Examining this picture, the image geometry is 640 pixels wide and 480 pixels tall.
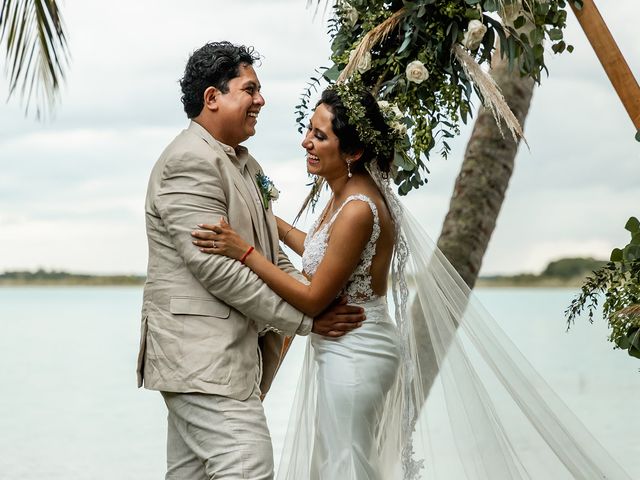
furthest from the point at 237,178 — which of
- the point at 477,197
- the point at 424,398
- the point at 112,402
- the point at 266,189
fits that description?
the point at 112,402

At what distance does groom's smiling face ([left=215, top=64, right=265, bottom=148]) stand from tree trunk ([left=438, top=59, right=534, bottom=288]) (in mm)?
2412

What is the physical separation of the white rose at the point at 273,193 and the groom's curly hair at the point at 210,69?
39 centimetres

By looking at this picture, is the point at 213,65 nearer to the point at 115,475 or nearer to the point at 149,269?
the point at 149,269

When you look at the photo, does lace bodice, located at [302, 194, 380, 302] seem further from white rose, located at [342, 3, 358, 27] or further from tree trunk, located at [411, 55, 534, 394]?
tree trunk, located at [411, 55, 534, 394]

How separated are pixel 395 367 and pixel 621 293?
1.15 m

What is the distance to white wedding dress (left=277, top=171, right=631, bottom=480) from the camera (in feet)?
13.2

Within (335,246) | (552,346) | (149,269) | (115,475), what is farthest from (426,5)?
(552,346)

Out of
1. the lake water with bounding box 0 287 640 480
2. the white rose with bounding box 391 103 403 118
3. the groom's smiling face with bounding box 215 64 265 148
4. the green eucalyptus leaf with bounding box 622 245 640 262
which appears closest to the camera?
the groom's smiling face with bounding box 215 64 265 148

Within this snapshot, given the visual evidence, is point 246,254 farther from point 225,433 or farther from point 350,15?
point 350,15

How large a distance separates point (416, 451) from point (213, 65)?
1603mm

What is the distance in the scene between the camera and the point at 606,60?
15.0ft

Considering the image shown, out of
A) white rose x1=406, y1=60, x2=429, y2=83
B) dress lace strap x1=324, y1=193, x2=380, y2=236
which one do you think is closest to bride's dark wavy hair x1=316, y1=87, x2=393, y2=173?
dress lace strap x1=324, y1=193, x2=380, y2=236

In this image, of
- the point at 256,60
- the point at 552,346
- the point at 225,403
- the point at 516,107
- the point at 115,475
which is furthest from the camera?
the point at 552,346

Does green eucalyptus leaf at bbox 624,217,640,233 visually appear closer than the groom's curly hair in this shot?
No
